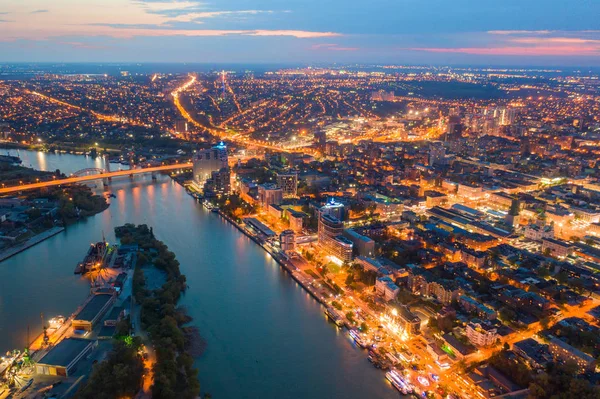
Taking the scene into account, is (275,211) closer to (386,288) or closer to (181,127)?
(386,288)

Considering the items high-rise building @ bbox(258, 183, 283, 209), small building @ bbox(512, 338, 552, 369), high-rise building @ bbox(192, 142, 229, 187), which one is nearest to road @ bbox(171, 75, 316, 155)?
high-rise building @ bbox(192, 142, 229, 187)

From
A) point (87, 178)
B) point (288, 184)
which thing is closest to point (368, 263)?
point (288, 184)

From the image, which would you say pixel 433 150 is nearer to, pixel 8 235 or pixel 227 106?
pixel 8 235

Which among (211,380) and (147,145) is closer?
(211,380)

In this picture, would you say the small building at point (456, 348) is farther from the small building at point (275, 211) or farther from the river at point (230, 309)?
the small building at point (275, 211)

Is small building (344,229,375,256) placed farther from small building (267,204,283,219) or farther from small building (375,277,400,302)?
small building (267,204,283,219)

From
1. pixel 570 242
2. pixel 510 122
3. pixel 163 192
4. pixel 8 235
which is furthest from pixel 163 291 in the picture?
pixel 510 122

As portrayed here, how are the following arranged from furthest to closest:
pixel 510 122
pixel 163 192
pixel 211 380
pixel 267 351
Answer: pixel 510 122, pixel 163 192, pixel 267 351, pixel 211 380
